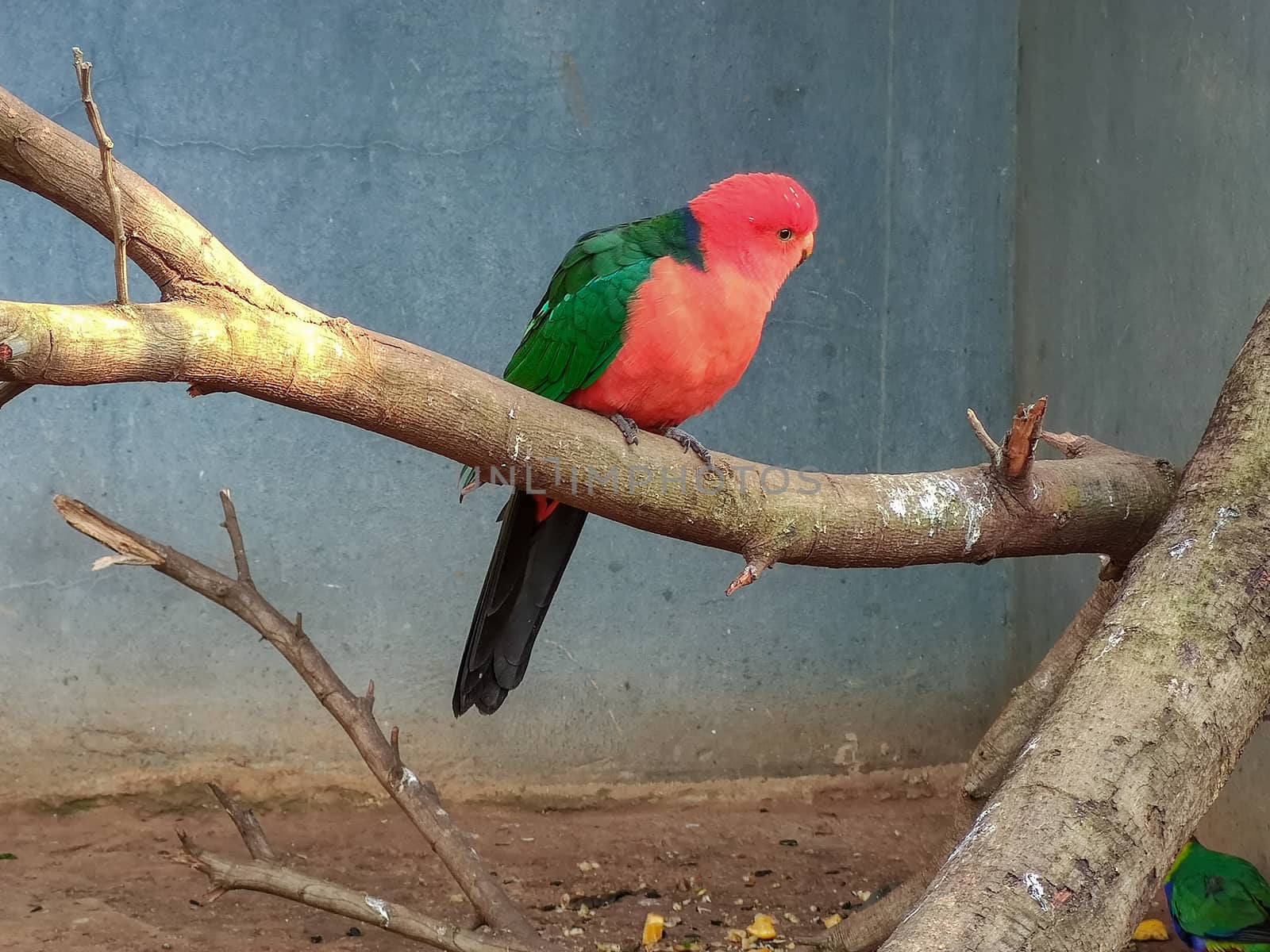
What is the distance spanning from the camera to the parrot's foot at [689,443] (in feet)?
5.76

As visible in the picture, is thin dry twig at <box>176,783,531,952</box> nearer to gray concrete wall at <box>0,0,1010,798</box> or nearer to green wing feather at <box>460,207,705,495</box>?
green wing feather at <box>460,207,705,495</box>

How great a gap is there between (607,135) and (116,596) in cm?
188

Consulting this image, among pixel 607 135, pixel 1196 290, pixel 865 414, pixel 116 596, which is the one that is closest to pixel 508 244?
pixel 607 135

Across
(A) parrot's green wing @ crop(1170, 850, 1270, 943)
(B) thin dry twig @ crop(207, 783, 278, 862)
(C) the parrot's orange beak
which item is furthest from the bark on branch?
(B) thin dry twig @ crop(207, 783, 278, 862)

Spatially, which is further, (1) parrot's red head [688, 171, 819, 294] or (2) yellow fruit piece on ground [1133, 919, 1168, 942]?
(2) yellow fruit piece on ground [1133, 919, 1168, 942]

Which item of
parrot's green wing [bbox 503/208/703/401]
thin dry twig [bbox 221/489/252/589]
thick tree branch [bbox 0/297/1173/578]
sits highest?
parrot's green wing [bbox 503/208/703/401]

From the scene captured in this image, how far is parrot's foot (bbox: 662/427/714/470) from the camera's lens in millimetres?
1756

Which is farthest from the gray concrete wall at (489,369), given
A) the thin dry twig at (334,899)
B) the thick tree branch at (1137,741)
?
the thick tree branch at (1137,741)

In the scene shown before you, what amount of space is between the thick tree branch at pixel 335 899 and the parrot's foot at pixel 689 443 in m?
0.94

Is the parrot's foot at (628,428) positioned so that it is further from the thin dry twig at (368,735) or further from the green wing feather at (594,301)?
the thin dry twig at (368,735)

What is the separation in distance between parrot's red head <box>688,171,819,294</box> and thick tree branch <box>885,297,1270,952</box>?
0.72 metres

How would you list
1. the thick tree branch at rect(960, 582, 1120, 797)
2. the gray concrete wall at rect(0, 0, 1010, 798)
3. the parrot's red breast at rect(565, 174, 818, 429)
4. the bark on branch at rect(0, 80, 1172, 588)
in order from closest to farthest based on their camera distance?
the bark on branch at rect(0, 80, 1172, 588) < the parrot's red breast at rect(565, 174, 818, 429) < the thick tree branch at rect(960, 582, 1120, 797) < the gray concrete wall at rect(0, 0, 1010, 798)

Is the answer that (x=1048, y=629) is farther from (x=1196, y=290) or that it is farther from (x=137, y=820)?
(x=137, y=820)

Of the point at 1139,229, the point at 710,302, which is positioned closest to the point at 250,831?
the point at 710,302
